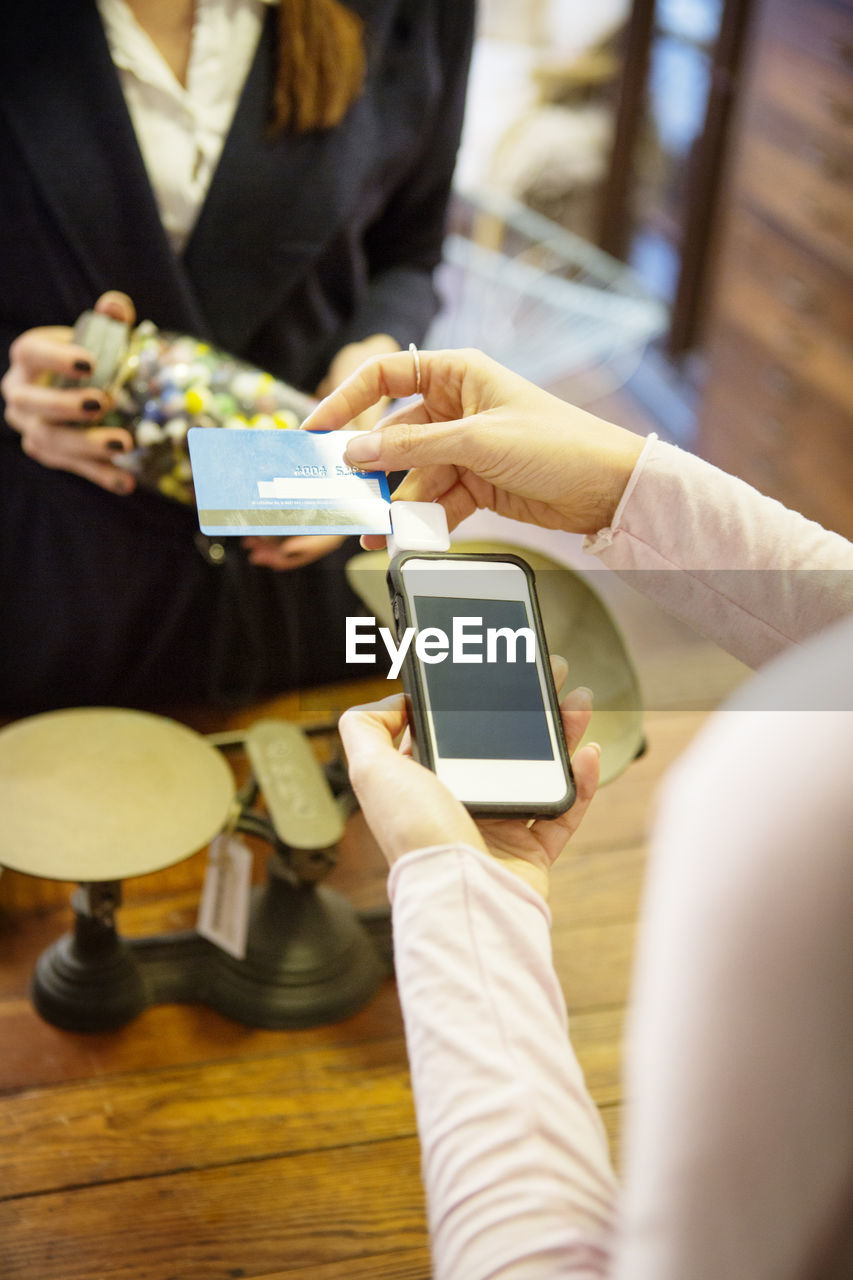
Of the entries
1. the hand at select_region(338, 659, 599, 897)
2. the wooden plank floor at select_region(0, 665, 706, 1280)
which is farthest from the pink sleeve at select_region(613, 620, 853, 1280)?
the wooden plank floor at select_region(0, 665, 706, 1280)

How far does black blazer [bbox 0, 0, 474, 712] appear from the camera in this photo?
40.8 inches

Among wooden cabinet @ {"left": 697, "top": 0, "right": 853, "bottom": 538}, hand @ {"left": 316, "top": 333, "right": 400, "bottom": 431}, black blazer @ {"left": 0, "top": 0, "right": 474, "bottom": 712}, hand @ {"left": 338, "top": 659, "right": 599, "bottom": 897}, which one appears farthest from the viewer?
wooden cabinet @ {"left": 697, "top": 0, "right": 853, "bottom": 538}

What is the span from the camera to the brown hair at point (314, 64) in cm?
108

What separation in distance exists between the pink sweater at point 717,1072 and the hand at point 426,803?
10cm

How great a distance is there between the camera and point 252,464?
0.68 m

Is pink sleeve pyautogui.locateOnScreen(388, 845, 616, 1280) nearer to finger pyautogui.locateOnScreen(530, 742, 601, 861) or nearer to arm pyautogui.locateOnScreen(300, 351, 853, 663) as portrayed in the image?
finger pyautogui.locateOnScreen(530, 742, 601, 861)

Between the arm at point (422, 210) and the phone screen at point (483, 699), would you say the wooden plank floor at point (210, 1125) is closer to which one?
the phone screen at point (483, 699)

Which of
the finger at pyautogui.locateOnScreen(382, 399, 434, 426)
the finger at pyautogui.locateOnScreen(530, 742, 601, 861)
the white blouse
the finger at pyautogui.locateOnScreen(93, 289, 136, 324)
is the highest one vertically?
the white blouse

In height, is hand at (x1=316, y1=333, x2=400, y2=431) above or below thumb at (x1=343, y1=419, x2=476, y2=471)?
below

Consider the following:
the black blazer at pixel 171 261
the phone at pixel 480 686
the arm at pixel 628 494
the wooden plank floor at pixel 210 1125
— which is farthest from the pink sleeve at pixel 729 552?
the black blazer at pixel 171 261

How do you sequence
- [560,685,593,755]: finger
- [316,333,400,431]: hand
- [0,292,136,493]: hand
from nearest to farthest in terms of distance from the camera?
1. [560,685,593,755]: finger
2. [0,292,136,493]: hand
3. [316,333,400,431]: hand

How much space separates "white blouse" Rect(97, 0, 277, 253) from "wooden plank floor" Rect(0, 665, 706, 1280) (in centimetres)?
63

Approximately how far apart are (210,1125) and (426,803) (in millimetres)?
371

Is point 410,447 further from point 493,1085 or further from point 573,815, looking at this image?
point 493,1085
